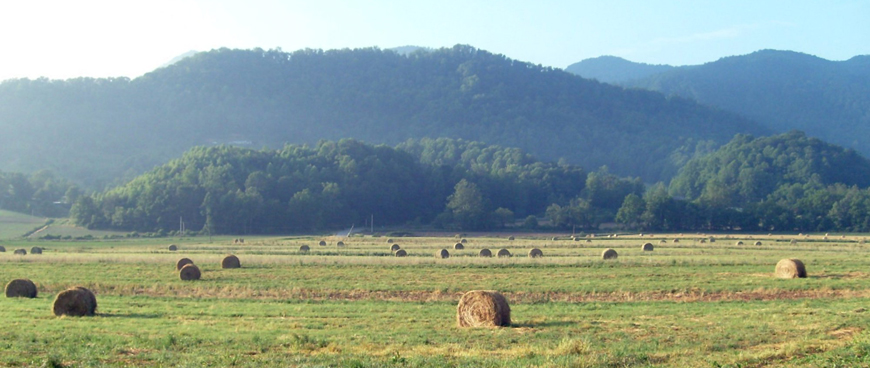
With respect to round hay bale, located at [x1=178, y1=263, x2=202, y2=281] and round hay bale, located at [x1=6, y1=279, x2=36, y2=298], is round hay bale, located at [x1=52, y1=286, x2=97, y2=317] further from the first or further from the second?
round hay bale, located at [x1=178, y1=263, x2=202, y2=281]

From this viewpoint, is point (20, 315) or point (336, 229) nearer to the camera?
point (20, 315)

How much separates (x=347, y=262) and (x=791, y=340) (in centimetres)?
2614

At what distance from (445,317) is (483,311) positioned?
238cm

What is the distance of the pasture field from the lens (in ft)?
47.4

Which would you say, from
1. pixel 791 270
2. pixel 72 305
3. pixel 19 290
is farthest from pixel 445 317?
pixel 791 270

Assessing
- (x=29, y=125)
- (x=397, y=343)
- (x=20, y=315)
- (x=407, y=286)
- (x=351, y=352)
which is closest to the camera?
(x=351, y=352)

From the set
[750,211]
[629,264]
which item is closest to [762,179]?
[750,211]

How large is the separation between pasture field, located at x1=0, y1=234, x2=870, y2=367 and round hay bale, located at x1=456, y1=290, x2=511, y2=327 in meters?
0.40

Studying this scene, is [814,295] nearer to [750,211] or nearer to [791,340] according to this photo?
[791,340]

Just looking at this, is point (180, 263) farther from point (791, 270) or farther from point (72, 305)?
point (791, 270)

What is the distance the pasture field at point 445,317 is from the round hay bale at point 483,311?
0.40 meters

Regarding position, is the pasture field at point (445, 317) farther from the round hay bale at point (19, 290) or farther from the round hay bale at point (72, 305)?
the round hay bale at point (19, 290)

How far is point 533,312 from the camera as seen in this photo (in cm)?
2200

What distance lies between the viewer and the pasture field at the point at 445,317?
14.5 m
